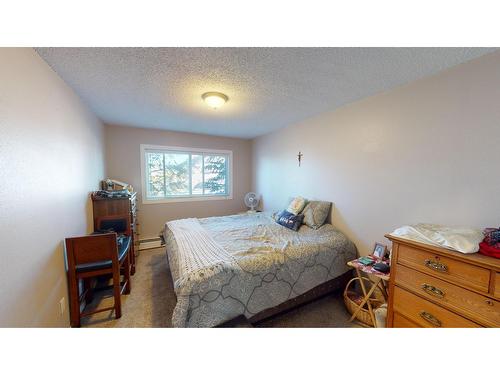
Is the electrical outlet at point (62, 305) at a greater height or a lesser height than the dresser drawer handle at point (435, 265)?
lesser

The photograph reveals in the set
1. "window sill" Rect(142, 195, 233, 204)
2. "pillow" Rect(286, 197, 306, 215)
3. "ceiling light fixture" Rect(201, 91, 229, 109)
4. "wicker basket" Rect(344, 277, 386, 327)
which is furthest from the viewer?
"window sill" Rect(142, 195, 233, 204)

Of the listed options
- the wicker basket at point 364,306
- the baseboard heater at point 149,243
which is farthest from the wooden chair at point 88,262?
the wicker basket at point 364,306

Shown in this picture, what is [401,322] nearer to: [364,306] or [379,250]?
[364,306]

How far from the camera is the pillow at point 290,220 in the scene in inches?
95.8

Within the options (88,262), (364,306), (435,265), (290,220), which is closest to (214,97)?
(290,220)

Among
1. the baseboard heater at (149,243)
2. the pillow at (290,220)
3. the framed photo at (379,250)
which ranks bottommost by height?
the baseboard heater at (149,243)

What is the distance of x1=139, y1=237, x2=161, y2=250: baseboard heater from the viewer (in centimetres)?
336

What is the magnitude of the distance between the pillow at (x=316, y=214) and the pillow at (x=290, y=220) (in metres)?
0.10

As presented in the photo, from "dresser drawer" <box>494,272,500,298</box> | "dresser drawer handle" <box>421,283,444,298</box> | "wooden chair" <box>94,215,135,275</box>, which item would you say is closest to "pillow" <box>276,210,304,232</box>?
"dresser drawer handle" <box>421,283,444,298</box>

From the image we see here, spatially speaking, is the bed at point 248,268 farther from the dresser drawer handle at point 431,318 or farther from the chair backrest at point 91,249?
the dresser drawer handle at point 431,318

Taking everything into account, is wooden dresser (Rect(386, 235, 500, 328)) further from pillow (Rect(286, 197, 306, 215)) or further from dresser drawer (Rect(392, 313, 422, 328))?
pillow (Rect(286, 197, 306, 215))

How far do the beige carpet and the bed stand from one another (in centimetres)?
16
